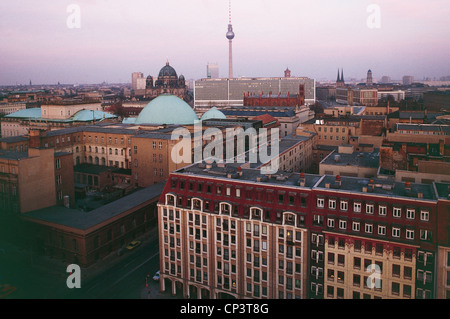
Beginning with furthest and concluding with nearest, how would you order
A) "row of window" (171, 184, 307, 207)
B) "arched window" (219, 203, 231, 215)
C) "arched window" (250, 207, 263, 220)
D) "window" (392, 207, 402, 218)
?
"arched window" (219, 203, 231, 215), "arched window" (250, 207, 263, 220), "row of window" (171, 184, 307, 207), "window" (392, 207, 402, 218)

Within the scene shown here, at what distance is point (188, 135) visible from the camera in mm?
53375

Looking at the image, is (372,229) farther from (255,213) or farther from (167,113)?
(167,113)

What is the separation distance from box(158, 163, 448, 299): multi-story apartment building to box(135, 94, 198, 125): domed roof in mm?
39848

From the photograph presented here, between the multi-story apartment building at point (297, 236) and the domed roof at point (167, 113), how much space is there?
39848mm

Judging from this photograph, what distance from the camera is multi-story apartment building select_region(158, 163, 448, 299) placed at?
24.5 meters

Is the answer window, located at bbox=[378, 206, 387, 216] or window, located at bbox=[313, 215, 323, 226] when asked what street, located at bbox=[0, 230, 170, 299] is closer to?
window, located at bbox=[313, 215, 323, 226]

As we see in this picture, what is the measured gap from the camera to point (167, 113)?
7144 cm

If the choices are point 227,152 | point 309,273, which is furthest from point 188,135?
point 309,273

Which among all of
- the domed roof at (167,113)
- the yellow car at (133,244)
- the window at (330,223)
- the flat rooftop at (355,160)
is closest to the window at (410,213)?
the window at (330,223)

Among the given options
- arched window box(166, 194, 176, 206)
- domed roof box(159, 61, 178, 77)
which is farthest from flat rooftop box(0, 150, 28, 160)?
domed roof box(159, 61, 178, 77)

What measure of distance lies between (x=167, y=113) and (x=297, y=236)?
49.3m

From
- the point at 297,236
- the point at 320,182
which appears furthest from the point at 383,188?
the point at 297,236

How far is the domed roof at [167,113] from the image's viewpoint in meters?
70.9
